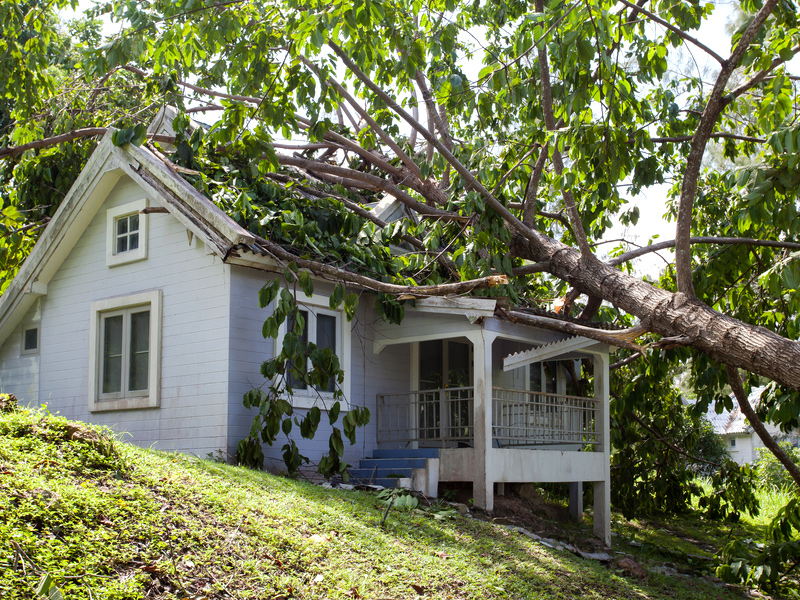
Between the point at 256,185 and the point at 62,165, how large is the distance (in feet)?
19.5

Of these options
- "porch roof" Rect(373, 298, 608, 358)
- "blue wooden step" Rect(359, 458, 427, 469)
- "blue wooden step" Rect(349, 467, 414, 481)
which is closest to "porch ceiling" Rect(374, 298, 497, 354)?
"porch roof" Rect(373, 298, 608, 358)

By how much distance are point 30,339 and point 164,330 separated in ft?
12.2

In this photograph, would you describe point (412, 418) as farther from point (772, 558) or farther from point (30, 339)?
point (30, 339)

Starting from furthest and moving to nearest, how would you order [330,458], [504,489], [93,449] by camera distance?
[504,489] → [330,458] → [93,449]

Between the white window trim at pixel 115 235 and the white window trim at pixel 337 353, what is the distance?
107 inches

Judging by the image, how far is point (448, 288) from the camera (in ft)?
34.2

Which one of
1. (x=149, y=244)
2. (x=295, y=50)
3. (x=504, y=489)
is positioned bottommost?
(x=504, y=489)

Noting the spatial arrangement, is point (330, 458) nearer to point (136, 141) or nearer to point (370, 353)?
point (370, 353)

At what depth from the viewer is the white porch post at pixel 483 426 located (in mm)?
11141

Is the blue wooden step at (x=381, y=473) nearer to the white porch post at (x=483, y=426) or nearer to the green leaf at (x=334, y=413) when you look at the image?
the white porch post at (x=483, y=426)

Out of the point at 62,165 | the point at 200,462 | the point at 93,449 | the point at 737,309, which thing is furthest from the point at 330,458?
the point at 62,165

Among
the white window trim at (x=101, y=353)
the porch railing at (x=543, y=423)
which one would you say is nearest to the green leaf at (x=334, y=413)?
the white window trim at (x=101, y=353)

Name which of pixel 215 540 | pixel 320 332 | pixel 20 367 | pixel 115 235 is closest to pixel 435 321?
pixel 320 332

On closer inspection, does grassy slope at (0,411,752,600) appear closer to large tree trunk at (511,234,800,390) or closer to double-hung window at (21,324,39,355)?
large tree trunk at (511,234,800,390)
